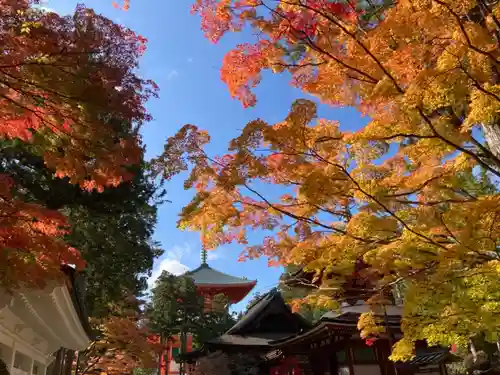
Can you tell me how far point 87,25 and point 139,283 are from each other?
43.3 feet

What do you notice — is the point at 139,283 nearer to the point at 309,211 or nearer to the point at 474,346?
the point at 309,211

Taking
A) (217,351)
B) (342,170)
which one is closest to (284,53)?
(342,170)

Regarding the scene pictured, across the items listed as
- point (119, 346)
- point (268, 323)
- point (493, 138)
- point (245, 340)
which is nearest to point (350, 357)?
point (245, 340)

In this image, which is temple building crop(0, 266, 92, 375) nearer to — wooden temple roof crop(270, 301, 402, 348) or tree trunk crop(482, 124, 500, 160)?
tree trunk crop(482, 124, 500, 160)

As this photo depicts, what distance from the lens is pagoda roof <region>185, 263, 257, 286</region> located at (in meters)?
32.7

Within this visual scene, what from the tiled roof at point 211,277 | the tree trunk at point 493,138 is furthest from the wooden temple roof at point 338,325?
the tiled roof at point 211,277

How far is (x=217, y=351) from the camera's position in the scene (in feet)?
52.9

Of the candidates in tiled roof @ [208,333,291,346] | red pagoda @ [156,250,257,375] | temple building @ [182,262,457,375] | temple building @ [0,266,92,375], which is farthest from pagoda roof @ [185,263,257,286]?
temple building @ [0,266,92,375]

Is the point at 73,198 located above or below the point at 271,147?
above

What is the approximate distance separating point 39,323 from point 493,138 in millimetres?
6360

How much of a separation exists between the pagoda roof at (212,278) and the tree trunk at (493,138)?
29809 mm

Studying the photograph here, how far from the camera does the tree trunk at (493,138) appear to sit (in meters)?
3.17

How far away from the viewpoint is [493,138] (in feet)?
10.5

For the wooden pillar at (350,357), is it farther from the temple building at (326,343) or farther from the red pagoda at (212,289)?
the red pagoda at (212,289)
